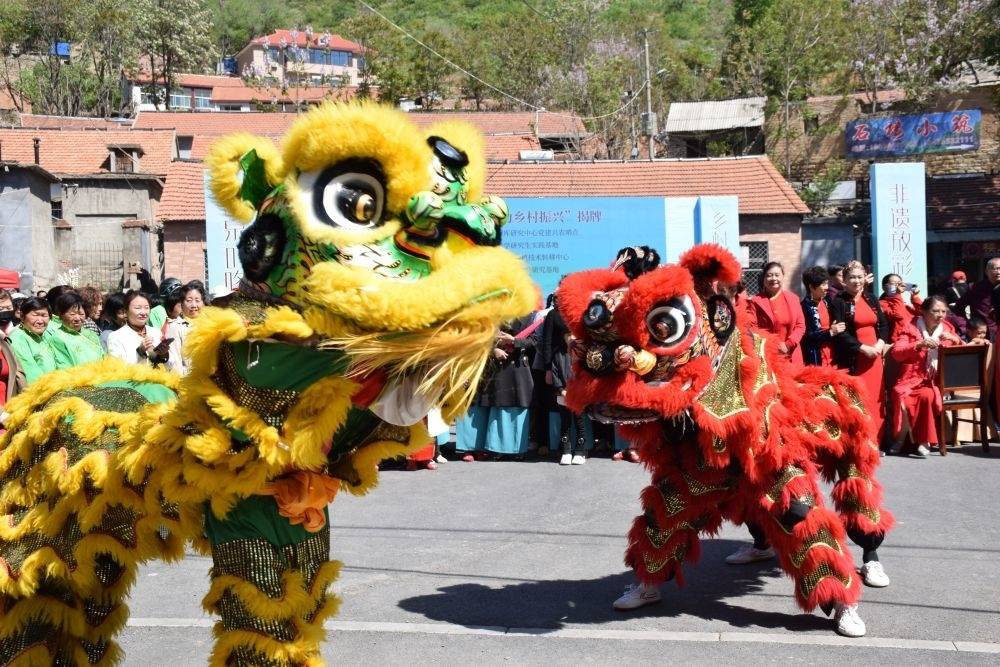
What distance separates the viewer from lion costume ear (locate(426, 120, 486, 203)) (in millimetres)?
3264

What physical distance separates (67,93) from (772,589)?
49.4m

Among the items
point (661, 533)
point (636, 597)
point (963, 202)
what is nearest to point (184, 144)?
point (963, 202)

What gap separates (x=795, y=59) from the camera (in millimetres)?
38625

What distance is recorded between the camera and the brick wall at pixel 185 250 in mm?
23438

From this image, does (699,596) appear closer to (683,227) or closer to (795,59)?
(683,227)

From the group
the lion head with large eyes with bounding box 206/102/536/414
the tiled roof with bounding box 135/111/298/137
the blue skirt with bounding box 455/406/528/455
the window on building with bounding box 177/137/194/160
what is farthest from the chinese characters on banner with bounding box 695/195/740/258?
the window on building with bounding box 177/137/194/160

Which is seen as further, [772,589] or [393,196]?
[772,589]

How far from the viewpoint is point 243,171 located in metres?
3.32

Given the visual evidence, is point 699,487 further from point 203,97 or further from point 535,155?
point 203,97

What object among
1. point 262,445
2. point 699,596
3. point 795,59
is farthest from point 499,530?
point 795,59

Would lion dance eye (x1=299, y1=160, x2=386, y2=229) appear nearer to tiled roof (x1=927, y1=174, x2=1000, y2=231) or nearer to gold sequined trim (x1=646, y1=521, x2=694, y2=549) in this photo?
Result: gold sequined trim (x1=646, y1=521, x2=694, y2=549)

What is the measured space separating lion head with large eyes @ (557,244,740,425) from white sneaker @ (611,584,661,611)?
1213 mm

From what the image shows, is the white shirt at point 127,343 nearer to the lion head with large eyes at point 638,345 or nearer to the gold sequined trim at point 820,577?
the lion head with large eyes at point 638,345

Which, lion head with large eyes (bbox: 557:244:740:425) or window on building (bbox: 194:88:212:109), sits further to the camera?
window on building (bbox: 194:88:212:109)
